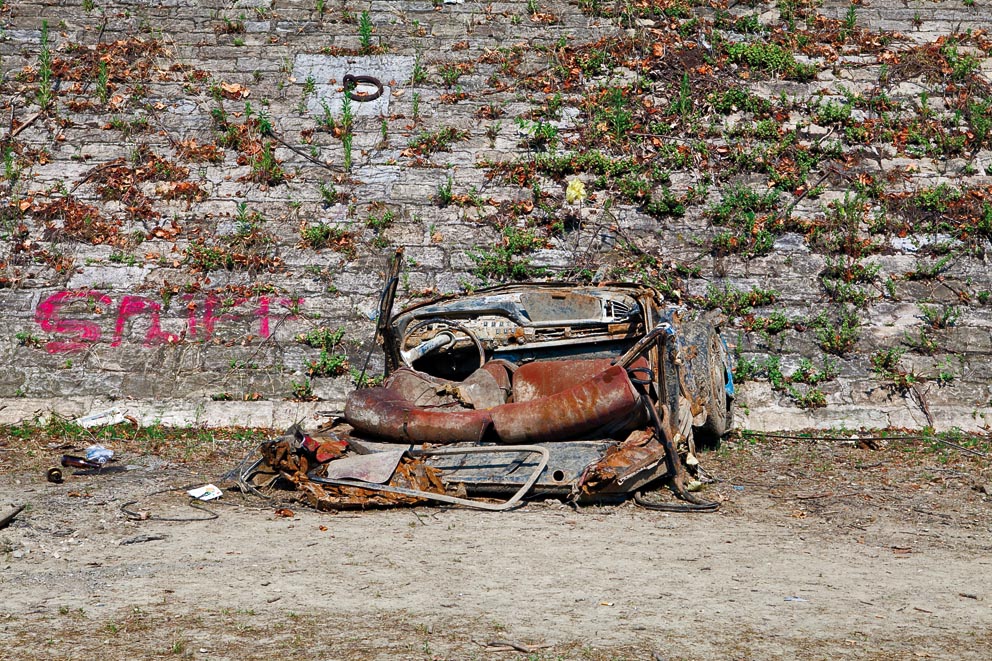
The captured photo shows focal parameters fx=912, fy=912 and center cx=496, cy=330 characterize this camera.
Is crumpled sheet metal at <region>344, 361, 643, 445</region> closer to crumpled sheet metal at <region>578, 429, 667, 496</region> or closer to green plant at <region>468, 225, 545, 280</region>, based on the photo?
crumpled sheet metal at <region>578, 429, 667, 496</region>

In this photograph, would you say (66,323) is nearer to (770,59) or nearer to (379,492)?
(379,492)

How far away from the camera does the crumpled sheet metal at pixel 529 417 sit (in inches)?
252

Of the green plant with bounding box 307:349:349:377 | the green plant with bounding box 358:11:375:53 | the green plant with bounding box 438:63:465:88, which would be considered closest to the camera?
the green plant with bounding box 307:349:349:377

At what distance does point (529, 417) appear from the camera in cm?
642

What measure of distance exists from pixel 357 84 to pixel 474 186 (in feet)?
8.12

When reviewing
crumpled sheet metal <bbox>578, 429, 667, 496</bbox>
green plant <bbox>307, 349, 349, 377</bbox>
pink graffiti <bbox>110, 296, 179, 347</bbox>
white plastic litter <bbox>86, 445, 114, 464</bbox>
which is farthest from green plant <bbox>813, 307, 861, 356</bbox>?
white plastic litter <bbox>86, 445, 114, 464</bbox>

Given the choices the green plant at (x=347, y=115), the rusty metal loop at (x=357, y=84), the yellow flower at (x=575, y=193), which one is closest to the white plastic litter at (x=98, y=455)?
the green plant at (x=347, y=115)

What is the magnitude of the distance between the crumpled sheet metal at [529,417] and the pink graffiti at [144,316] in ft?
12.2

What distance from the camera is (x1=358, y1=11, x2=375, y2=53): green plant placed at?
496 inches

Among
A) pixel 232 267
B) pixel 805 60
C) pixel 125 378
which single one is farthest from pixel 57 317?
pixel 805 60

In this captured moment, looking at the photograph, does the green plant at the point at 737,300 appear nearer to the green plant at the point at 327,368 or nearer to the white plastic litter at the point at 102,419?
the green plant at the point at 327,368

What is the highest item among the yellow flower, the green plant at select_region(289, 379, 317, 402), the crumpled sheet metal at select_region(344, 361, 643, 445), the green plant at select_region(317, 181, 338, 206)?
the yellow flower

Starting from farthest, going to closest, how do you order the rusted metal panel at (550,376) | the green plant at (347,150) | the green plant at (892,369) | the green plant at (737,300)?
the green plant at (347,150)
the green plant at (737,300)
the green plant at (892,369)
the rusted metal panel at (550,376)

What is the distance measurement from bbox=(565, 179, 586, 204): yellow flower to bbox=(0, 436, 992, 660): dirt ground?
476 centimetres
